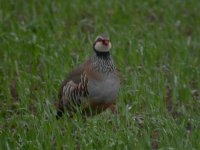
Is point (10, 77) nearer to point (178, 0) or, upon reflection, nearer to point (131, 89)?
point (131, 89)

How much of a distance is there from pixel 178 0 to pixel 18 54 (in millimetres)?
3595

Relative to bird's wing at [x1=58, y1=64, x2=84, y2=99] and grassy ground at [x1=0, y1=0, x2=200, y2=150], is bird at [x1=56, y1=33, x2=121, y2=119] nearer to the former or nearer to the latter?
bird's wing at [x1=58, y1=64, x2=84, y2=99]

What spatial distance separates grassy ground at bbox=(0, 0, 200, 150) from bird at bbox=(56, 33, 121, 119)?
13 centimetres

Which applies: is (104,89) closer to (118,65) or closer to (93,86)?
(93,86)

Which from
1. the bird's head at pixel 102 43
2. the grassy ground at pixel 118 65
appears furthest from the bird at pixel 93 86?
the grassy ground at pixel 118 65

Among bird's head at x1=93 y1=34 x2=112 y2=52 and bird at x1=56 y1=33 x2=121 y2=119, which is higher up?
bird's head at x1=93 y1=34 x2=112 y2=52

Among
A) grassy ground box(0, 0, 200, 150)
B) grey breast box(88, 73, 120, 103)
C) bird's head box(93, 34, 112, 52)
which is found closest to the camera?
grassy ground box(0, 0, 200, 150)

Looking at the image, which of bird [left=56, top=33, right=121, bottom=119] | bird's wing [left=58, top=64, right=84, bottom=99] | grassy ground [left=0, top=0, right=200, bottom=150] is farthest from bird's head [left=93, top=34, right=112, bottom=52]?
grassy ground [left=0, top=0, right=200, bottom=150]

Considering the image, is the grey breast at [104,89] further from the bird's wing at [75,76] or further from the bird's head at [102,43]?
the bird's head at [102,43]

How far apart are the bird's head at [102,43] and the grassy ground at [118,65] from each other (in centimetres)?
55

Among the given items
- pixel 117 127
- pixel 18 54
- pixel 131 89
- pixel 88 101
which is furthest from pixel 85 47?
pixel 117 127

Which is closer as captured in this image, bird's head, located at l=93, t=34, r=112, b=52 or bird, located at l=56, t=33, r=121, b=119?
bird, located at l=56, t=33, r=121, b=119

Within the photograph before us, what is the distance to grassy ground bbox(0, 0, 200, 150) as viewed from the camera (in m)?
6.44

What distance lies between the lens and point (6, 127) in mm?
6996
